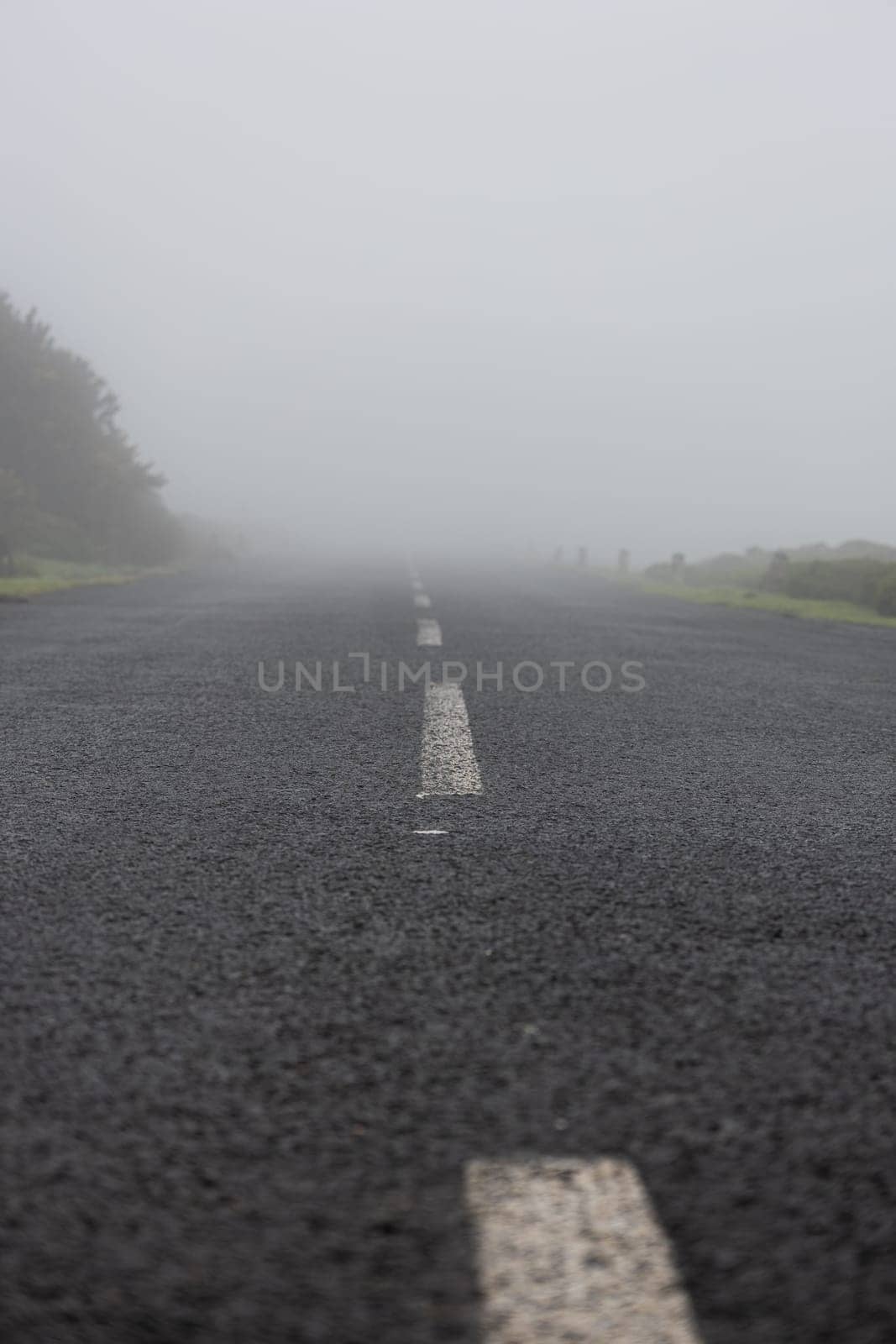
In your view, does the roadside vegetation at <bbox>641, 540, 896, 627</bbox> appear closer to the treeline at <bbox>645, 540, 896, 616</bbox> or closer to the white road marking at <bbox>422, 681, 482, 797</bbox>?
the treeline at <bbox>645, 540, 896, 616</bbox>

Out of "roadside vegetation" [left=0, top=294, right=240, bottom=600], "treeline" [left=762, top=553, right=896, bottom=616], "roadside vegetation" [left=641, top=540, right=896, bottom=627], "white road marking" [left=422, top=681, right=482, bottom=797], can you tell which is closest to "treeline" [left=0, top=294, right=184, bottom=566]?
"roadside vegetation" [left=0, top=294, right=240, bottom=600]

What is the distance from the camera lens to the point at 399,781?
4.16m

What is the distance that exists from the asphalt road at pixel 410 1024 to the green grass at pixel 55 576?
1181 cm

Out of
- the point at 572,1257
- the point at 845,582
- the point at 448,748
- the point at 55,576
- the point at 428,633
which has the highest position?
the point at 845,582

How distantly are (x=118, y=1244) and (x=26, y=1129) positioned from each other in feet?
1.11

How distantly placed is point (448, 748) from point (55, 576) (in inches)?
787

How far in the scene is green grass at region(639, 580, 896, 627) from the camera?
52.5 ft

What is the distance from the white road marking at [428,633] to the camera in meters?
9.66

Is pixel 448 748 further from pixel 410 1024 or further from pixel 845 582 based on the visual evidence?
pixel 845 582

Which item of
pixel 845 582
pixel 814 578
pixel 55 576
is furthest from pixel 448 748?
pixel 55 576

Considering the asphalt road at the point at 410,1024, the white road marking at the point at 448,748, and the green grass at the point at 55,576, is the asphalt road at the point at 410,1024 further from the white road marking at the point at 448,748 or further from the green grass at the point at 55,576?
the green grass at the point at 55,576

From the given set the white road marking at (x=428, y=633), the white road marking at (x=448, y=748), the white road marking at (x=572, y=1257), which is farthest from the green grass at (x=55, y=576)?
the white road marking at (x=572, y=1257)

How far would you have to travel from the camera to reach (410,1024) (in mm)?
2086

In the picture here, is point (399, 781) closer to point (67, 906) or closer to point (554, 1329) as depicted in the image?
point (67, 906)
